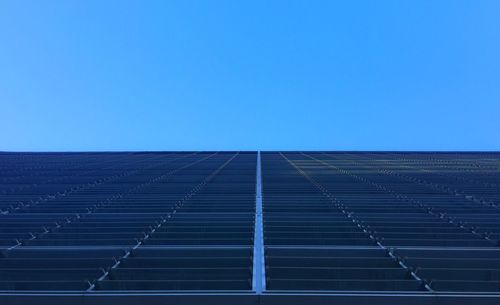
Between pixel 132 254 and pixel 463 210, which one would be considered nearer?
pixel 132 254

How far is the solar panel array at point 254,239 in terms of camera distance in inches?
285

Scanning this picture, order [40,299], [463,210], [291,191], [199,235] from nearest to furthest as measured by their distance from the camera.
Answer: [40,299], [199,235], [463,210], [291,191]

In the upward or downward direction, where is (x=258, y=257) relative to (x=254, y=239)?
downward

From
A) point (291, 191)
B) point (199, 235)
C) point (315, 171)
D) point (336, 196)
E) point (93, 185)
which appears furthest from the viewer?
point (315, 171)

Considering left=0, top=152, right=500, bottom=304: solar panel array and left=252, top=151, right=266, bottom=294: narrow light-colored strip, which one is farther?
left=0, top=152, right=500, bottom=304: solar panel array

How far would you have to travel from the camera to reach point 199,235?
10680mm

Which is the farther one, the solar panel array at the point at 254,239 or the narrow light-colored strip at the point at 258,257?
the solar panel array at the point at 254,239

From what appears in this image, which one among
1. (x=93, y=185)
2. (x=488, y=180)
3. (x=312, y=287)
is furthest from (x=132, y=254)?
(x=488, y=180)

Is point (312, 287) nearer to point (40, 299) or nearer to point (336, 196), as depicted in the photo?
point (40, 299)

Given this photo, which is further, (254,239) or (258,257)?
(254,239)

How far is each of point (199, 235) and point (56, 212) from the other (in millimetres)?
5610

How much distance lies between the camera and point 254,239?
10.2 meters

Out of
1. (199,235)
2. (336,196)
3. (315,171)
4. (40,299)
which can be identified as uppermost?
(315,171)

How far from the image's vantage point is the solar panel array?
23.7 feet
